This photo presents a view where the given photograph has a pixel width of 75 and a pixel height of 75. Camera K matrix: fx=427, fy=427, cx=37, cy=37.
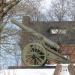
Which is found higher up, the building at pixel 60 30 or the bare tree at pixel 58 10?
the bare tree at pixel 58 10

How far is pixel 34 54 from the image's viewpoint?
1483 cm

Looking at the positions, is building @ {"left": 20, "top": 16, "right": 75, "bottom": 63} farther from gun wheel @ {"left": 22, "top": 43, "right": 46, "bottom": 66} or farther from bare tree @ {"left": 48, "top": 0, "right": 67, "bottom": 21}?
gun wheel @ {"left": 22, "top": 43, "right": 46, "bottom": 66}

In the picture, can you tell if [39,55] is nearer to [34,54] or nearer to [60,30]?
[34,54]

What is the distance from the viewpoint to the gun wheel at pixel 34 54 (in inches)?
580

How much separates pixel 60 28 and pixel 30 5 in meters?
5.79

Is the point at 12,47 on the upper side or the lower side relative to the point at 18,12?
lower

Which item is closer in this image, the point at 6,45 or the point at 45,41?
the point at 45,41

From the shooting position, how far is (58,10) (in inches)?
1179

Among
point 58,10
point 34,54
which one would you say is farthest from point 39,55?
point 58,10

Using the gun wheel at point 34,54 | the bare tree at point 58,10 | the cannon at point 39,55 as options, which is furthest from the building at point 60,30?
the gun wheel at point 34,54

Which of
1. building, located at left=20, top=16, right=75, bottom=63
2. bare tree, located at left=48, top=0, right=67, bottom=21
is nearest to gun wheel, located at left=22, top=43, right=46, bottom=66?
building, located at left=20, top=16, right=75, bottom=63

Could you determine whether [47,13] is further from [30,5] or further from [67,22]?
[30,5]

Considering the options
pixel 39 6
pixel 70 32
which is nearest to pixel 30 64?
pixel 39 6

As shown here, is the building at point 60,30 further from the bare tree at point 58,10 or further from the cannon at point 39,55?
the cannon at point 39,55
